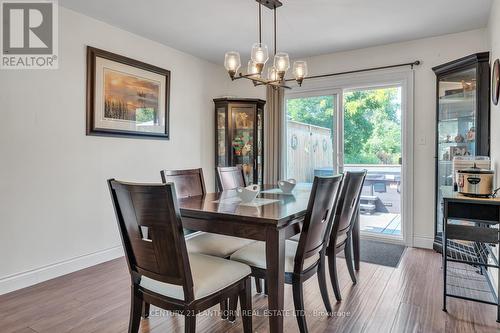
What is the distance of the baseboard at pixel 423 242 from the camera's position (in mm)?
3697

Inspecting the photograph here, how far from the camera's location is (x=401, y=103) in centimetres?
388

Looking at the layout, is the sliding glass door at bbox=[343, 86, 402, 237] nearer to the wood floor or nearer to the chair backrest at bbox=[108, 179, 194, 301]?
the wood floor

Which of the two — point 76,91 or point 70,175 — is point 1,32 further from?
point 70,175

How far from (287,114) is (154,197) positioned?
353 centimetres

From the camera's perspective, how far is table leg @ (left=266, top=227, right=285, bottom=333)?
163 centimetres

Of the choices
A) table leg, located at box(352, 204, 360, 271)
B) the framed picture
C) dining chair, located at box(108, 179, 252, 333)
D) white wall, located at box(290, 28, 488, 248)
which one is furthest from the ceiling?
dining chair, located at box(108, 179, 252, 333)

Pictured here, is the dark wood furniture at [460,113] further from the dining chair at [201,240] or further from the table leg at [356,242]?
the dining chair at [201,240]

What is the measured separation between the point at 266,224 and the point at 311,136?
3.08 m

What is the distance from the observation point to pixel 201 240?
7.74 ft

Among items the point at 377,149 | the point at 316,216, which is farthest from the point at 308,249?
the point at 377,149

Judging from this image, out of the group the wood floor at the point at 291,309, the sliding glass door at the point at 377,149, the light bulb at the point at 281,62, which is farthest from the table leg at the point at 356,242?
the light bulb at the point at 281,62

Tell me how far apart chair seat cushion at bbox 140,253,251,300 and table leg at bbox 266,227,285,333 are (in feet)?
0.64

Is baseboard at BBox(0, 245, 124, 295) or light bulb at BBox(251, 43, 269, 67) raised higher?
light bulb at BBox(251, 43, 269, 67)

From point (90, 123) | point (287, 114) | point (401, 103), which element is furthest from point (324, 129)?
point (90, 123)
